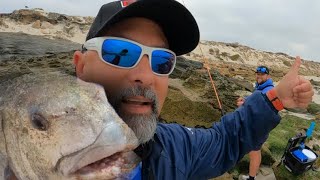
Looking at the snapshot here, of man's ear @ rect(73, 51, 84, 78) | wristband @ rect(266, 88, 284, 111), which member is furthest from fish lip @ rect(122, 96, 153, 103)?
wristband @ rect(266, 88, 284, 111)

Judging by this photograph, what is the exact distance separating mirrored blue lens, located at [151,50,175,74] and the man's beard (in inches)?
7.1

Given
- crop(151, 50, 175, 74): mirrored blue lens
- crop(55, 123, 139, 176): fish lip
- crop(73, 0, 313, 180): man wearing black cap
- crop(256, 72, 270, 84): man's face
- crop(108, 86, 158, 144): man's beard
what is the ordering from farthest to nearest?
crop(256, 72, 270, 84): man's face < crop(151, 50, 175, 74): mirrored blue lens < crop(73, 0, 313, 180): man wearing black cap < crop(108, 86, 158, 144): man's beard < crop(55, 123, 139, 176): fish lip

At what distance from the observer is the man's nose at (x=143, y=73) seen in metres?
1.93

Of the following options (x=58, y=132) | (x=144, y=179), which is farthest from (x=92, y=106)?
(x=144, y=179)

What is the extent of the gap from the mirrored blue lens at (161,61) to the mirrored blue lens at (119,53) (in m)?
0.12

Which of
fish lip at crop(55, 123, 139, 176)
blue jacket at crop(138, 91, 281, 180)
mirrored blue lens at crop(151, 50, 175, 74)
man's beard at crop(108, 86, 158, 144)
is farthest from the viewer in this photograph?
blue jacket at crop(138, 91, 281, 180)

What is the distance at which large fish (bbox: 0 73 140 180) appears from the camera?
130 cm

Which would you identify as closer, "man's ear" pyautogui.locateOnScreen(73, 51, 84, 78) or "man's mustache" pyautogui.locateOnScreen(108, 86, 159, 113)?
"man's mustache" pyautogui.locateOnScreen(108, 86, 159, 113)

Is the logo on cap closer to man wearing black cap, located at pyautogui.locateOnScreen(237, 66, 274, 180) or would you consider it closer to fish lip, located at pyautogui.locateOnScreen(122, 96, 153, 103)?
fish lip, located at pyautogui.locateOnScreen(122, 96, 153, 103)

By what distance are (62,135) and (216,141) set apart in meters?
1.48

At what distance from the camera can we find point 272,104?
2521 mm

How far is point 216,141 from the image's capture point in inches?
103

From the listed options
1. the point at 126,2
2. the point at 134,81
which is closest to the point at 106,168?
the point at 134,81

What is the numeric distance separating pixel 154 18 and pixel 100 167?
1053mm
